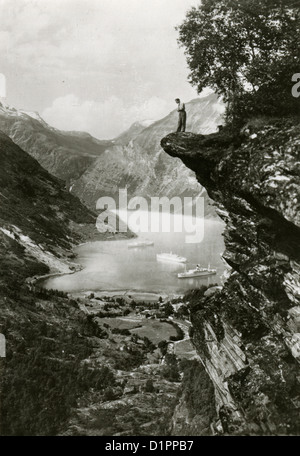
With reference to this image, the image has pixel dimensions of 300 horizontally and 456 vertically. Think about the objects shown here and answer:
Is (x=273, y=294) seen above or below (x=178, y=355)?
above

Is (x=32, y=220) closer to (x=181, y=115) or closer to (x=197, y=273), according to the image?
(x=197, y=273)

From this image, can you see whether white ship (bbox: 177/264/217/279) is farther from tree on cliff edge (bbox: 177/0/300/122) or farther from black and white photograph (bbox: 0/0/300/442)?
tree on cliff edge (bbox: 177/0/300/122)

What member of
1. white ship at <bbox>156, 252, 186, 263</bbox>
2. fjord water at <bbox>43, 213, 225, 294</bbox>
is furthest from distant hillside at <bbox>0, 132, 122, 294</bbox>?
white ship at <bbox>156, 252, 186, 263</bbox>

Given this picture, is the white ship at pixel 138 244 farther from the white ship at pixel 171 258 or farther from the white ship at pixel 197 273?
the white ship at pixel 197 273

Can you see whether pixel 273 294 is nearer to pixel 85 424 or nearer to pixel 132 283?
pixel 85 424
